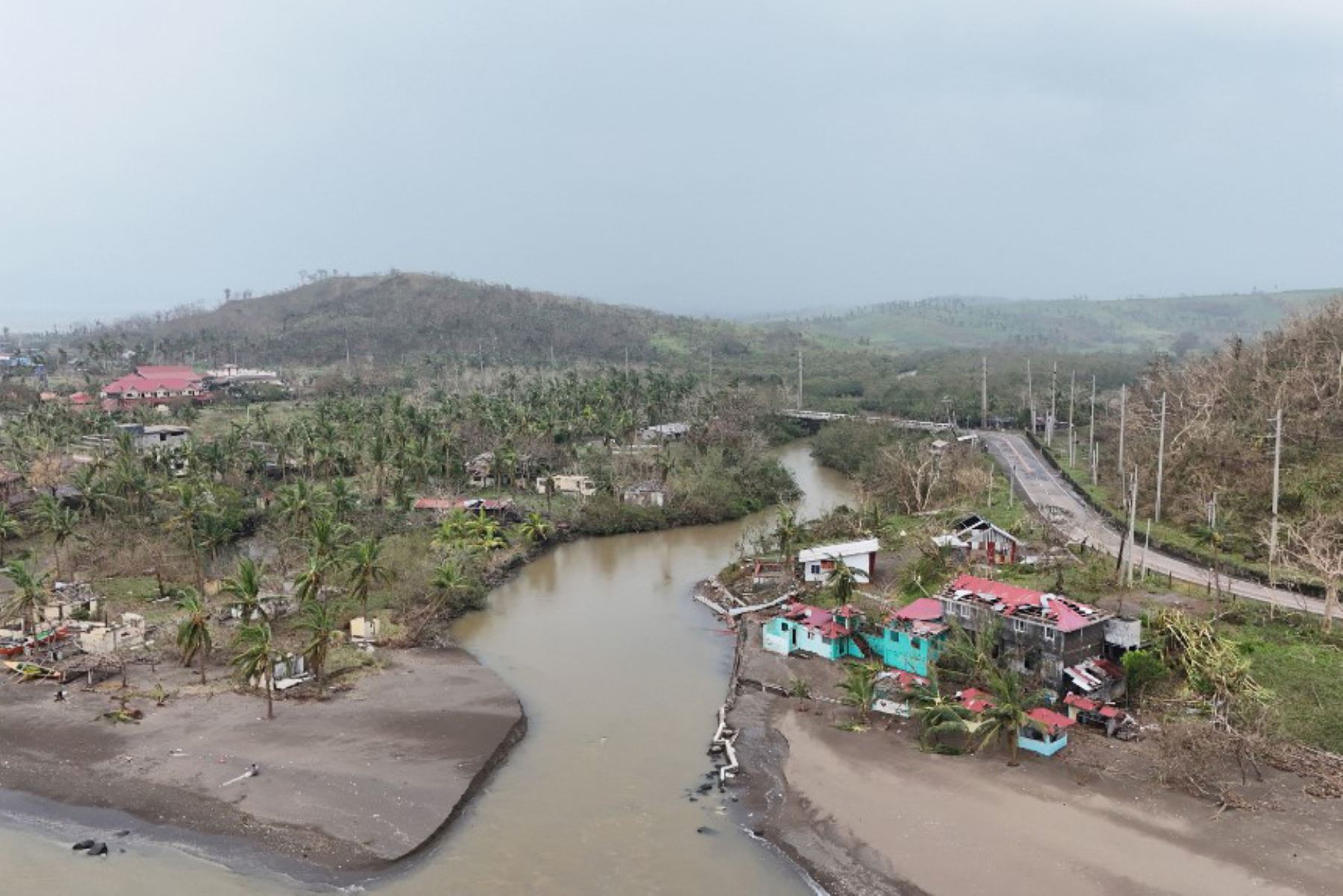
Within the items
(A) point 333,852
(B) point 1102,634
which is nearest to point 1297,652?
(B) point 1102,634

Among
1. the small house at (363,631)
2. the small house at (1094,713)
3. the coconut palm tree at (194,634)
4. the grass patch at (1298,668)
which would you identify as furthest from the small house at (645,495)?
the grass patch at (1298,668)

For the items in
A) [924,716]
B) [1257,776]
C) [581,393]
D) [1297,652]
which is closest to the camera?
[1257,776]

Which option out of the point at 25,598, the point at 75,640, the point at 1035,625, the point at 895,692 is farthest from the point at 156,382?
the point at 1035,625

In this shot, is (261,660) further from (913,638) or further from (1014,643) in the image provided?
(1014,643)

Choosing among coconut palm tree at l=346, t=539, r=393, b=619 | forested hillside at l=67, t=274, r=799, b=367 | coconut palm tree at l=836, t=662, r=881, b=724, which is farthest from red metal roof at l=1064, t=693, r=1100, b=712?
forested hillside at l=67, t=274, r=799, b=367

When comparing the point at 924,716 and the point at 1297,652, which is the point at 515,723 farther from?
the point at 1297,652

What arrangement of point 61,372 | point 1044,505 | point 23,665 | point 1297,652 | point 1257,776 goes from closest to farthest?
point 1257,776, point 1297,652, point 23,665, point 1044,505, point 61,372
